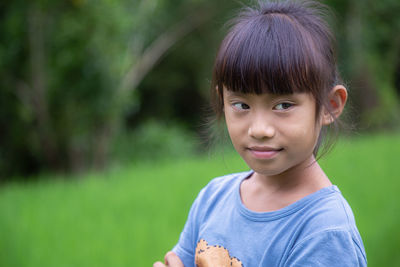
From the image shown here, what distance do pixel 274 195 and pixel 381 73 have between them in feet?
20.7

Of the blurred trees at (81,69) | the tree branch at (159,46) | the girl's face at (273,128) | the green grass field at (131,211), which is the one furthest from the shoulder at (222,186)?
the tree branch at (159,46)

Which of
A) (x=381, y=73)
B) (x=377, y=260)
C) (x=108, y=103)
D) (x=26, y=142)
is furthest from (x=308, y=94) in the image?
(x=26, y=142)

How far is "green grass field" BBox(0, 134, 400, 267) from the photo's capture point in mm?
4203

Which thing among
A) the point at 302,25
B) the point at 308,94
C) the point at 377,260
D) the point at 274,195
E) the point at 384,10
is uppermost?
the point at 384,10

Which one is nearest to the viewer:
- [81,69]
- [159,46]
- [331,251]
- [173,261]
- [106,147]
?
[331,251]

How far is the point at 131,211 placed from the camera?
523 cm

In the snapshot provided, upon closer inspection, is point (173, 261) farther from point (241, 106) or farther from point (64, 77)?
point (64, 77)

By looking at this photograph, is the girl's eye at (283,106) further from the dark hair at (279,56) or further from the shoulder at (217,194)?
the shoulder at (217,194)

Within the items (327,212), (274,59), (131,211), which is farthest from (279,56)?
(131,211)

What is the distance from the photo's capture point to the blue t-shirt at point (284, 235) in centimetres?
112

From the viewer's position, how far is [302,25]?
1.26 m

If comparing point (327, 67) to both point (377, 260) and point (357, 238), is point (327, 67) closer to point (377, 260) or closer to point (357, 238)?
point (357, 238)

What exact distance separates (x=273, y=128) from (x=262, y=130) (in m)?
0.03

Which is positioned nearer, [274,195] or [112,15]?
[274,195]
